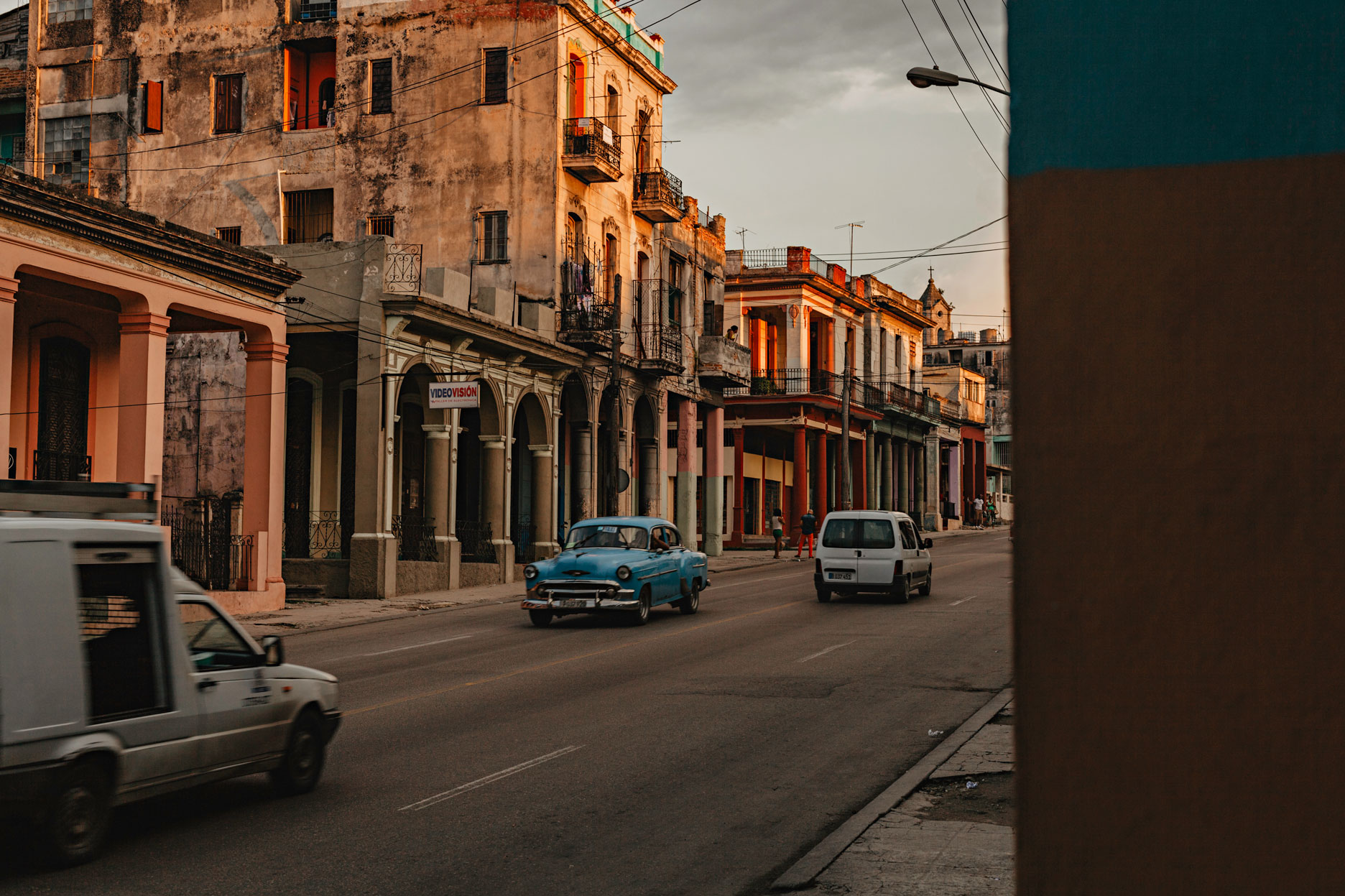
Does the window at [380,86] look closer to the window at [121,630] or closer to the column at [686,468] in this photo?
the column at [686,468]

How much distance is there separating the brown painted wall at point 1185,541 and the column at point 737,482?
50.9 metres

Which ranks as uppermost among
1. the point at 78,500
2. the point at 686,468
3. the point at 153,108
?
the point at 153,108

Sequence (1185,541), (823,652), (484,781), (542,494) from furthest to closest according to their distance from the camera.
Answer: (542,494), (823,652), (484,781), (1185,541)

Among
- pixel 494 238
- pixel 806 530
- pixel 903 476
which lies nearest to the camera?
pixel 494 238

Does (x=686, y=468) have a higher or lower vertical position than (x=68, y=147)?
lower

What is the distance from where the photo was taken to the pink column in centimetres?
2245

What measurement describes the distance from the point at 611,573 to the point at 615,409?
15138 millimetres

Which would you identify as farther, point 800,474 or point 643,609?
point 800,474

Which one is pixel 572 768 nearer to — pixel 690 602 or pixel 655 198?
pixel 690 602

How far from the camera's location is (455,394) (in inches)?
1111

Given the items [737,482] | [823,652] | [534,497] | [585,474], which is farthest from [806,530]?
[823,652]

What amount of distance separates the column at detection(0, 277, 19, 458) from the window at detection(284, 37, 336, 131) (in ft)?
63.9

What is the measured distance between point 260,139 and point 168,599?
3271 cm

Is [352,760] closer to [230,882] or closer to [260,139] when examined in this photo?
[230,882]
